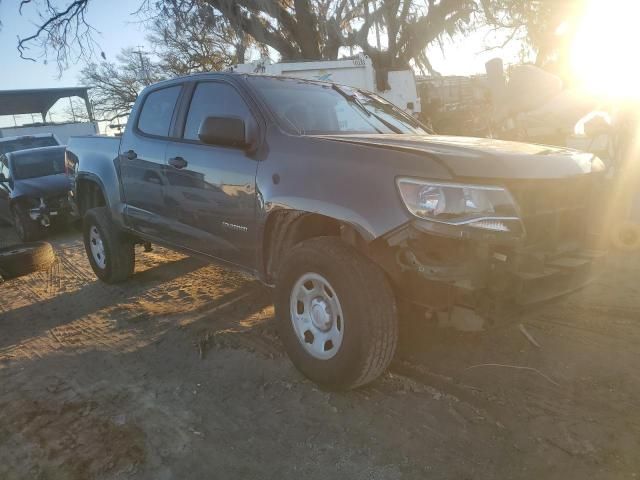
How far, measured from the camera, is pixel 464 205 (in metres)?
2.56

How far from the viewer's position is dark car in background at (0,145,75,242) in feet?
29.5

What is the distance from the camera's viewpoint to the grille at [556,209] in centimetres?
271

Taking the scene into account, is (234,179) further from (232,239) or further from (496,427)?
(496,427)

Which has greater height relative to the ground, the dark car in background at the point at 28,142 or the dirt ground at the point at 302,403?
the dark car in background at the point at 28,142

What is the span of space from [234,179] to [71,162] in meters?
3.35

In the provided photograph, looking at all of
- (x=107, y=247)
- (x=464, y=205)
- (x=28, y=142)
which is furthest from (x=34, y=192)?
(x=464, y=205)

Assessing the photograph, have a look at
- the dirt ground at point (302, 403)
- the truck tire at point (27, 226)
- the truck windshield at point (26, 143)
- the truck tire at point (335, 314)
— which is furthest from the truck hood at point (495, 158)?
the truck windshield at point (26, 143)

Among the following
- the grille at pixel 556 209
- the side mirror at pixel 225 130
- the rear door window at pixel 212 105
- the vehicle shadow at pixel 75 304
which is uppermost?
the rear door window at pixel 212 105

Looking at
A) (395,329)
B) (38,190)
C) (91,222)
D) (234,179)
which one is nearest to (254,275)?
(234,179)

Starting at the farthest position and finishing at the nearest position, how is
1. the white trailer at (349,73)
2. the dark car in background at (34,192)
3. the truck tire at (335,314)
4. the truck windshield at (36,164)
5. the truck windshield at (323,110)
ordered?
the white trailer at (349,73)
the truck windshield at (36,164)
the dark car in background at (34,192)
the truck windshield at (323,110)
the truck tire at (335,314)

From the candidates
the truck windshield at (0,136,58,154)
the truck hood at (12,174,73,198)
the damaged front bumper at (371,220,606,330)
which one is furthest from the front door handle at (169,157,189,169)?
the truck windshield at (0,136,58,154)

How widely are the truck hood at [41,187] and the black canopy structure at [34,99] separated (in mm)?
23540

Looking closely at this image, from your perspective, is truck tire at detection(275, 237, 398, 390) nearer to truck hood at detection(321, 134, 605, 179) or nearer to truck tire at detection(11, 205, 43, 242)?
truck hood at detection(321, 134, 605, 179)

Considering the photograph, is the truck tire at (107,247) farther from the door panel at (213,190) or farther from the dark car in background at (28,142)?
the dark car in background at (28,142)
